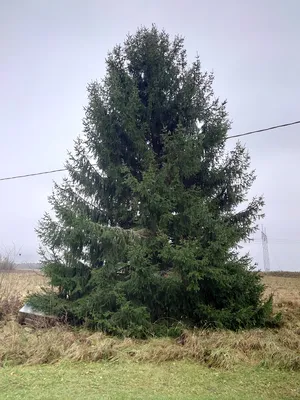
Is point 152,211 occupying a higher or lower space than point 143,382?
higher

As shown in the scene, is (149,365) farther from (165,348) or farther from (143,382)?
(143,382)

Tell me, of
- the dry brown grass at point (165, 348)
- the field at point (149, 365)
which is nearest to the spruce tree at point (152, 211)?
the dry brown grass at point (165, 348)

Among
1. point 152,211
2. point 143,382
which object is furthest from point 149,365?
point 152,211

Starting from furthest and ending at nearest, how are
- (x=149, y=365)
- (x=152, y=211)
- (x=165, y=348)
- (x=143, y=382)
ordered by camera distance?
(x=152, y=211)
(x=165, y=348)
(x=149, y=365)
(x=143, y=382)

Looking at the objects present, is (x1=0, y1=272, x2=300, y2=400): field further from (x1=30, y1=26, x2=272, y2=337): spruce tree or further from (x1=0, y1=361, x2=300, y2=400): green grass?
(x1=30, y1=26, x2=272, y2=337): spruce tree

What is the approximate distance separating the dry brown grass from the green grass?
171mm

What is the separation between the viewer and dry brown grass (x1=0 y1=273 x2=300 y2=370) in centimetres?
411

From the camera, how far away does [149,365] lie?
13.4 ft

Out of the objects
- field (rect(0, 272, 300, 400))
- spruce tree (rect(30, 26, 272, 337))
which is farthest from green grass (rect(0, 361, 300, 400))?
spruce tree (rect(30, 26, 272, 337))

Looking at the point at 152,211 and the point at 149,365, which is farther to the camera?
the point at 152,211

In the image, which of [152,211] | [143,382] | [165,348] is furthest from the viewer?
[152,211]

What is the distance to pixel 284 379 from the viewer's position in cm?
358

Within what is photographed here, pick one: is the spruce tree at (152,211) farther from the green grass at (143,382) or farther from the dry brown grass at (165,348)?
the green grass at (143,382)

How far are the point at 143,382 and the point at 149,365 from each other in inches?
20.3
